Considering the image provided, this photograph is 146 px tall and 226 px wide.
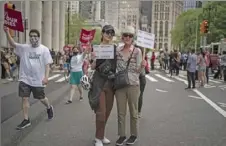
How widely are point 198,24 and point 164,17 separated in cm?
8081

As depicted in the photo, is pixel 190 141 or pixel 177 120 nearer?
pixel 190 141

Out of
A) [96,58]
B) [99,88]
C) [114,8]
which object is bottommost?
[99,88]

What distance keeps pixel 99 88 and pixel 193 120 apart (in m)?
3.51

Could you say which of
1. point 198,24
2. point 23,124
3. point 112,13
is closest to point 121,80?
point 23,124

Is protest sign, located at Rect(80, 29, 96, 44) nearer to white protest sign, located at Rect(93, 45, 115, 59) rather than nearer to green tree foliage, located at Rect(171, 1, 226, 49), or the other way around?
white protest sign, located at Rect(93, 45, 115, 59)

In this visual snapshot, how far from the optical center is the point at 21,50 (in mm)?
7258

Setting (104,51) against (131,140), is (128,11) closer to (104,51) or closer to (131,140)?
(131,140)

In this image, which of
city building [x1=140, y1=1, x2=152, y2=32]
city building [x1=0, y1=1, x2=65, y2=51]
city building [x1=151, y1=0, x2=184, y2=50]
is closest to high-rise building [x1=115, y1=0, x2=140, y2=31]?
city building [x1=140, y1=1, x2=152, y2=32]

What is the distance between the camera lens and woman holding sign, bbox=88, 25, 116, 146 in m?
5.88

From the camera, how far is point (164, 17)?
488 ft

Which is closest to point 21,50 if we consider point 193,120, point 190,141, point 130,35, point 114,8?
point 130,35

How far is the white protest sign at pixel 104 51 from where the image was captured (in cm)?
582

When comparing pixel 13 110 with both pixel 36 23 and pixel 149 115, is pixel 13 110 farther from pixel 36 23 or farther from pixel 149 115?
pixel 36 23

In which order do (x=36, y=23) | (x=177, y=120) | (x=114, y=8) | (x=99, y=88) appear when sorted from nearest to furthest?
(x=99, y=88) → (x=177, y=120) → (x=36, y=23) → (x=114, y=8)
